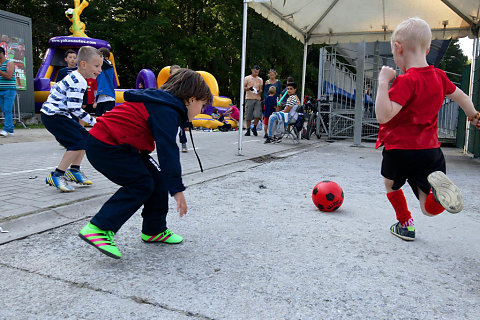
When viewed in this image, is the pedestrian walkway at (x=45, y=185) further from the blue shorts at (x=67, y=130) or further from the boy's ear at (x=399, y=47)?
the boy's ear at (x=399, y=47)

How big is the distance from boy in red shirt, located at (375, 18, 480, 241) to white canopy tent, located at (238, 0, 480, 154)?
21.3ft

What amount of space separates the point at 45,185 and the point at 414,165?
152 inches

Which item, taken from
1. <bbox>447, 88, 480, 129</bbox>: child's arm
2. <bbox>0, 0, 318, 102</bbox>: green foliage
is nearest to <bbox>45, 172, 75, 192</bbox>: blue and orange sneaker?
<bbox>447, 88, 480, 129</bbox>: child's arm

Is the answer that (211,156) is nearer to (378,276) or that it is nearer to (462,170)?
(462,170)

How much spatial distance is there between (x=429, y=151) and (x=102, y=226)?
2334 mm

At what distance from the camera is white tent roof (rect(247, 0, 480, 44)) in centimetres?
934

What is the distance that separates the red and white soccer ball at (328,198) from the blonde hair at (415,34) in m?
1.59

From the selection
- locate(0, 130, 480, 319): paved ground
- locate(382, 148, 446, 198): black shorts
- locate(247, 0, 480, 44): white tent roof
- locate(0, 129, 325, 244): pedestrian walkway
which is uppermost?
→ locate(247, 0, 480, 44): white tent roof

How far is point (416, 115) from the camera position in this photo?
276cm

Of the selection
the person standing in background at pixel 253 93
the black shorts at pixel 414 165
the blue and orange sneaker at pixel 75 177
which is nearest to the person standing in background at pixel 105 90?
the blue and orange sneaker at pixel 75 177

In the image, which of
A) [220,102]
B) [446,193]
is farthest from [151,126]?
[220,102]

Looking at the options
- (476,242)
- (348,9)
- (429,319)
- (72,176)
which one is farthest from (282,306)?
(348,9)

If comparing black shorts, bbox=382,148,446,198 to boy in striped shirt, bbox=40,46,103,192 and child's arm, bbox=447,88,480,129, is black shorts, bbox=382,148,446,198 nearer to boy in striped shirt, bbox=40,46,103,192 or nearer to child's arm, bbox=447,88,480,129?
child's arm, bbox=447,88,480,129

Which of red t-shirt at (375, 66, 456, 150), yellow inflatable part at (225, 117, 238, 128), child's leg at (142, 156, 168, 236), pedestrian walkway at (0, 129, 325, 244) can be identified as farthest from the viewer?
yellow inflatable part at (225, 117, 238, 128)
